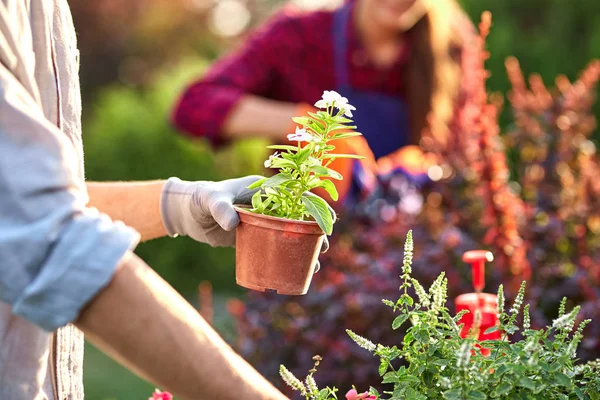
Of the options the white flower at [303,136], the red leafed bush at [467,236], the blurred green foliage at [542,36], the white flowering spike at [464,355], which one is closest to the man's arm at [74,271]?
the white flowering spike at [464,355]

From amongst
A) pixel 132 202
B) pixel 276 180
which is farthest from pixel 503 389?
pixel 132 202

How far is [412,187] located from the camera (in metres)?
3.59

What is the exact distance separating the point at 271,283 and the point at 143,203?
1.15ft

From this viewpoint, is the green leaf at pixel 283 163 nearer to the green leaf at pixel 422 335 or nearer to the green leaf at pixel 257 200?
the green leaf at pixel 257 200

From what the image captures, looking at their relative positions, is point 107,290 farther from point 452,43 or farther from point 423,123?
point 452,43

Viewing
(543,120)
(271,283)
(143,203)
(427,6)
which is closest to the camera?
(271,283)

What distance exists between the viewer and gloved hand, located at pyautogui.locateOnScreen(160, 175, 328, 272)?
1593 mm

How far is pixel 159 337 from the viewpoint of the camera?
106 centimetres

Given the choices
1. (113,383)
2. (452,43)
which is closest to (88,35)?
(113,383)

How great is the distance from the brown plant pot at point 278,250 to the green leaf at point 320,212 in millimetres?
31

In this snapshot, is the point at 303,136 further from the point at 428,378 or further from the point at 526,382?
the point at 526,382

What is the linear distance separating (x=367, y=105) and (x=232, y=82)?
2.33ft

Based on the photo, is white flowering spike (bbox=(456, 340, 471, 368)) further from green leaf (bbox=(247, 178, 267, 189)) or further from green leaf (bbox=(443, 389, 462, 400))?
green leaf (bbox=(247, 178, 267, 189))

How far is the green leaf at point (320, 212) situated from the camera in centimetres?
152
